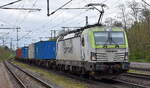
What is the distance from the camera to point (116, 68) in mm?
17344

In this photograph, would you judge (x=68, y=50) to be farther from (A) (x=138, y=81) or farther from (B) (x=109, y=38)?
(A) (x=138, y=81)

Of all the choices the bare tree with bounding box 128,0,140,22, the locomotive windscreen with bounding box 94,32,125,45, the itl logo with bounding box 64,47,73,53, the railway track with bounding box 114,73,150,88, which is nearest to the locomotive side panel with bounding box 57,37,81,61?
the itl logo with bounding box 64,47,73,53

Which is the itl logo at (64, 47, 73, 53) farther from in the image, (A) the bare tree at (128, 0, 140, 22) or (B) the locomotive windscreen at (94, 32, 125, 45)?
(A) the bare tree at (128, 0, 140, 22)

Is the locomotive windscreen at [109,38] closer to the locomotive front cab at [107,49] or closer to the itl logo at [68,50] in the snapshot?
the locomotive front cab at [107,49]

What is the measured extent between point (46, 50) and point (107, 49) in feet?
62.0

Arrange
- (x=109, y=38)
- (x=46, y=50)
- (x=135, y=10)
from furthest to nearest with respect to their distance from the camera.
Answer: (x=135, y=10) → (x=46, y=50) → (x=109, y=38)

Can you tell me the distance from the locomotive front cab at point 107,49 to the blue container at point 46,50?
14088 mm

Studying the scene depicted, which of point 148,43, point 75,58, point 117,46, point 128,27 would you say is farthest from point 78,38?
point 128,27

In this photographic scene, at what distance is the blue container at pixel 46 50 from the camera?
3341 cm

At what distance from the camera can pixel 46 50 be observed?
35688mm

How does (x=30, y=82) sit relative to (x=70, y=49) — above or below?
below

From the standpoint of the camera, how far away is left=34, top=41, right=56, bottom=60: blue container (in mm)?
33406

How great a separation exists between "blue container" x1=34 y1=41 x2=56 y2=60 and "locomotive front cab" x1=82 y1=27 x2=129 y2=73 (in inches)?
555

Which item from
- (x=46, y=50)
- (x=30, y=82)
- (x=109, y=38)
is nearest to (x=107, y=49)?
(x=109, y=38)
